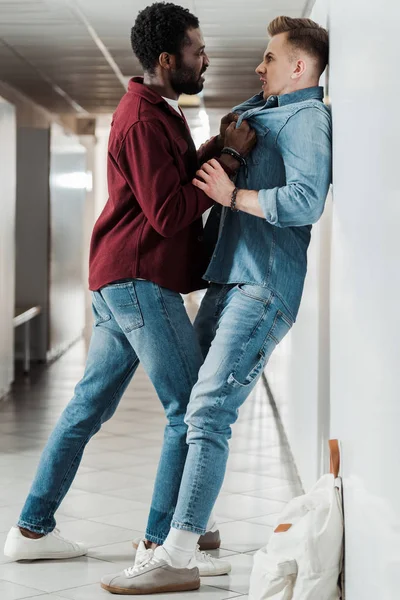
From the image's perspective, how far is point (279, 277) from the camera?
2.74 metres

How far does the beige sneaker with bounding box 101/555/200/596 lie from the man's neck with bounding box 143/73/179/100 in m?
1.39

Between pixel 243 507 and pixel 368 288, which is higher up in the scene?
pixel 368 288

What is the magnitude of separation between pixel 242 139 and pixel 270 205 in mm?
274

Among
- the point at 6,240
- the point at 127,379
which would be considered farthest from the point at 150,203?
the point at 6,240

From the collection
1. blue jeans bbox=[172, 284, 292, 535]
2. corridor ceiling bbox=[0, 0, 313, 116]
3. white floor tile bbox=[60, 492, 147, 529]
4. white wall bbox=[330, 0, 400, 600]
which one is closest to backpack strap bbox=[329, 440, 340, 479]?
white wall bbox=[330, 0, 400, 600]

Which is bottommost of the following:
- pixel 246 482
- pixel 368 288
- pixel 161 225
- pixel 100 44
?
pixel 246 482

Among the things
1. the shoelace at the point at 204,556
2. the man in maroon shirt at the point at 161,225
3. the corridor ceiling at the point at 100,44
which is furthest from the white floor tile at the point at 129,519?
the corridor ceiling at the point at 100,44

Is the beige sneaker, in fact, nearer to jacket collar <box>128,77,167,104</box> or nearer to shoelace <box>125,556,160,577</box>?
shoelace <box>125,556,160,577</box>

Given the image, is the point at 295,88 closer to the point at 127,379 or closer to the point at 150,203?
the point at 150,203

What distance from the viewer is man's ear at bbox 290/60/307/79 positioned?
2.80 metres

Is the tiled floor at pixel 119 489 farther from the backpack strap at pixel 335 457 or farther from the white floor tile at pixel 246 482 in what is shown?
the backpack strap at pixel 335 457

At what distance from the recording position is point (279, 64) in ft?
9.19

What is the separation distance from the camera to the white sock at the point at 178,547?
2730mm

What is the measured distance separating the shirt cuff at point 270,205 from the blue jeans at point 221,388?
8.9 inches
